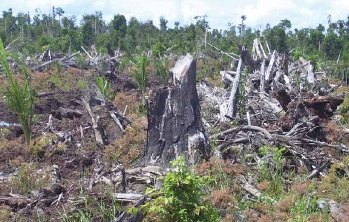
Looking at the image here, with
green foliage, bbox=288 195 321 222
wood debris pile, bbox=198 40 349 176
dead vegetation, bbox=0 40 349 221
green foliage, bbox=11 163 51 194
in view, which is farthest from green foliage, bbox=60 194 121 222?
wood debris pile, bbox=198 40 349 176

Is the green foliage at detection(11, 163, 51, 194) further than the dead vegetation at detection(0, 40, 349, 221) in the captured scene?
Yes

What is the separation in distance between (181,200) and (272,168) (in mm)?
2653

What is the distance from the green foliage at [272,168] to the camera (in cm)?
634

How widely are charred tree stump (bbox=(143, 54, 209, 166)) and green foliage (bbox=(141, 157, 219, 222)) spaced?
2404 mm

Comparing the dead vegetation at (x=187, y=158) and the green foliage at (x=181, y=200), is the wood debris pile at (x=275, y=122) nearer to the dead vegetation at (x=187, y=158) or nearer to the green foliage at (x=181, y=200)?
the dead vegetation at (x=187, y=158)

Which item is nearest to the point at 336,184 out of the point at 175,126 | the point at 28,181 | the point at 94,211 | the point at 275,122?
the point at 175,126

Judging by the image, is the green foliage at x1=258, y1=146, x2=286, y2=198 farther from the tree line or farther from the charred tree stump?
the tree line

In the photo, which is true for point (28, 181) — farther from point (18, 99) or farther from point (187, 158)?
point (187, 158)

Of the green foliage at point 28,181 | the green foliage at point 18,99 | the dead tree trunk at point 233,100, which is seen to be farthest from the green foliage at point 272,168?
the green foliage at point 18,99

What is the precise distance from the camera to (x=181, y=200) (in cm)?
451

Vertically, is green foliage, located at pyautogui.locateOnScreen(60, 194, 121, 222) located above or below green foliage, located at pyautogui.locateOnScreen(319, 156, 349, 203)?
below

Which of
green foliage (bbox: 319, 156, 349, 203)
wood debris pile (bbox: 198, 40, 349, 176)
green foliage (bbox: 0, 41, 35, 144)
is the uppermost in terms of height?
green foliage (bbox: 0, 41, 35, 144)

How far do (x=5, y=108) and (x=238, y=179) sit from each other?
771 centimetres

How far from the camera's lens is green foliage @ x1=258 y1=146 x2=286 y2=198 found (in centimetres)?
634
